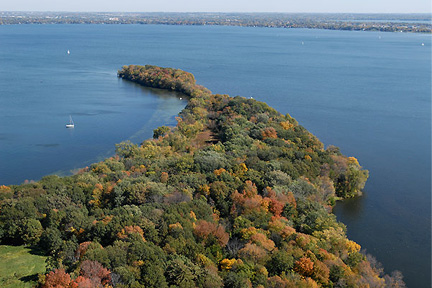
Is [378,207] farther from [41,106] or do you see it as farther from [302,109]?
[41,106]

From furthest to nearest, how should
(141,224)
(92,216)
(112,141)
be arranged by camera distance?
1. (112,141)
2. (92,216)
3. (141,224)

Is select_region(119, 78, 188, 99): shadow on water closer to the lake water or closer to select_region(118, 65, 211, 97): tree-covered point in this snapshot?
the lake water

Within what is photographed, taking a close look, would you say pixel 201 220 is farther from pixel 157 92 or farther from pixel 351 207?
pixel 157 92

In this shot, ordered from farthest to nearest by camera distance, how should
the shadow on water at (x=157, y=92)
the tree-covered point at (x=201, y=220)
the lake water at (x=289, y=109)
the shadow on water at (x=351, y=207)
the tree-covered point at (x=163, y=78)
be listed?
the tree-covered point at (x=163, y=78) → the shadow on water at (x=157, y=92) → the shadow on water at (x=351, y=207) → the lake water at (x=289, y=109) → the tree-covered point at (x=201, y=220)

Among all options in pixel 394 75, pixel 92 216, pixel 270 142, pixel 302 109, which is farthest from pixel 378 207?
pixel 394 75

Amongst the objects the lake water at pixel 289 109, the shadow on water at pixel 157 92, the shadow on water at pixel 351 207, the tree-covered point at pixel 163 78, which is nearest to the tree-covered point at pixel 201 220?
the shadow on water at pixel 351 207

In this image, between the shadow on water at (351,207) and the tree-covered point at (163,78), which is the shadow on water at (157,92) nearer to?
the tree-covered point at (163,78)
